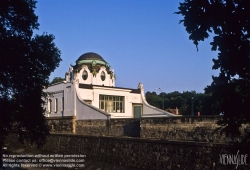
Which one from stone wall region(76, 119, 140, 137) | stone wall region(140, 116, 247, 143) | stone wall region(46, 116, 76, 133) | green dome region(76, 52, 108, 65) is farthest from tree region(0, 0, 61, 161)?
green dome region(76, 52, 108, 65)

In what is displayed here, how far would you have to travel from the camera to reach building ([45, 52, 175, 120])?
96.4 feet

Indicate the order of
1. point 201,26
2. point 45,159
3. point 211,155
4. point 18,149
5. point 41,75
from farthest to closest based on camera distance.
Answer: point 18,149 < point 45,159 < point 211,155 < point 41,75 < point 201,26

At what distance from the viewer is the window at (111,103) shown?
107 ft

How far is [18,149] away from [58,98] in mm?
7352

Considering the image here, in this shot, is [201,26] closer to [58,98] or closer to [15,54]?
[15,54]

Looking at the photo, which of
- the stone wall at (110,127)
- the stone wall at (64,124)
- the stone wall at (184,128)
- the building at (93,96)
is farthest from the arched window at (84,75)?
the stone wall at (184,128)

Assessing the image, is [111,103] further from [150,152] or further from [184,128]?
[150,152]

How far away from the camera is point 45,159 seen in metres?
21.8

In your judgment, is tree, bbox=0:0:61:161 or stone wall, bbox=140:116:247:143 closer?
tree, bbox=0:0:61:161

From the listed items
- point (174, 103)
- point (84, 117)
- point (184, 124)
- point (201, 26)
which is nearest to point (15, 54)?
point (201, 26)

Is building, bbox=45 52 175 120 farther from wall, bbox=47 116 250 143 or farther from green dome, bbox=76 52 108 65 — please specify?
wall, bbox=47 116 250 143

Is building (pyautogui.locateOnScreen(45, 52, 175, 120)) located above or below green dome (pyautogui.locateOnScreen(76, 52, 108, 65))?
below

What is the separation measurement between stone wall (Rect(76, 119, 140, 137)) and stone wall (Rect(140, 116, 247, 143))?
83 centimetres

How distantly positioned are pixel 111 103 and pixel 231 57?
29592mm
